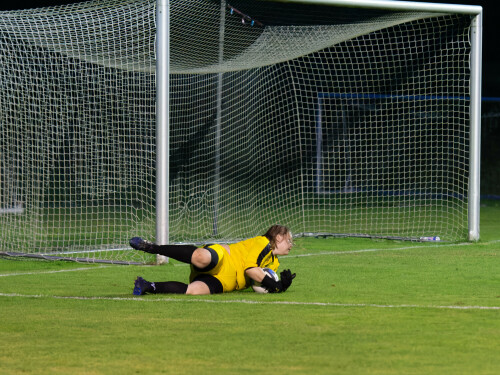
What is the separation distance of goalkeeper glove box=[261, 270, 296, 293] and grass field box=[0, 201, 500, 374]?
0.29 ft

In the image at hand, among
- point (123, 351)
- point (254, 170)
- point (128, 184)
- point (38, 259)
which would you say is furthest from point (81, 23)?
point (123, 351)

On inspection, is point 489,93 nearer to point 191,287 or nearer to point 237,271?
point 237,271

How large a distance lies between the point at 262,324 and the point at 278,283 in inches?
53.5

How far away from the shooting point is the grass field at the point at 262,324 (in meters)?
4.35

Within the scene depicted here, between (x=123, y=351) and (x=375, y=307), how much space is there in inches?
83.1

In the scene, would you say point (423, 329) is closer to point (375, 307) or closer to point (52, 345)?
point (375, 307)

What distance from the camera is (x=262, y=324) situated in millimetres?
5426

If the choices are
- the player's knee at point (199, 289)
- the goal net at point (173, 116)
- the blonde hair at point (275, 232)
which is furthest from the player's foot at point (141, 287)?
the goal net at point (173, 116)

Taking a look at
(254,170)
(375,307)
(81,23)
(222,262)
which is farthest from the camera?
(254,170)

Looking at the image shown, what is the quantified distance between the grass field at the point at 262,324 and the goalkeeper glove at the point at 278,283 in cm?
9

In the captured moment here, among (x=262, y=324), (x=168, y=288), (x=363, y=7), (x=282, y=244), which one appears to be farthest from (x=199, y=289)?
(x=363, y=7)

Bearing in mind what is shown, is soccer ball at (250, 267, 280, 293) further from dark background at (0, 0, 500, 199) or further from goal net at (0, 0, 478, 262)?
dark background at (0, 0, 500, 199)

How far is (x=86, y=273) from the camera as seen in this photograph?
8523 millimetres

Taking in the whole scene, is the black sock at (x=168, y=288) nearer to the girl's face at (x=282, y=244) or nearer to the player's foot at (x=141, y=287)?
the player's foot at (x=141, y=287)
